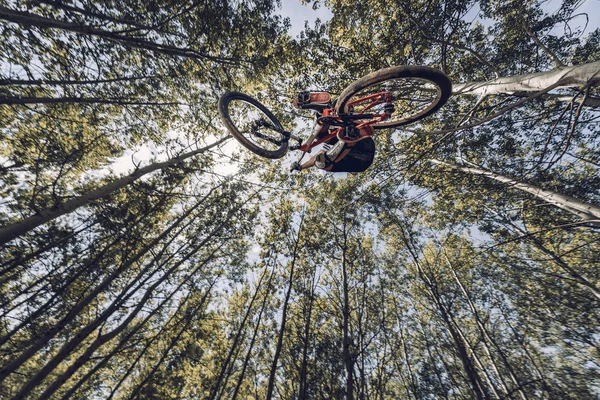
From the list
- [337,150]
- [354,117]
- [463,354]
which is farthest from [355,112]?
[463,354]

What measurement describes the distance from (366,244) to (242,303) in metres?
7.30

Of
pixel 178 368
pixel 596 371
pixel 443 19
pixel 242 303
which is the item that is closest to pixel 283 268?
pixel 242 303

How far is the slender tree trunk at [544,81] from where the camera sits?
89.1 inches

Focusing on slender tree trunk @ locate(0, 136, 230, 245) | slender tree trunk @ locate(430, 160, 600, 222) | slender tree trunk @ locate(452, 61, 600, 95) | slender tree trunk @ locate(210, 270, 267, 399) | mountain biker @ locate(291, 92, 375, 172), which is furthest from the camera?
slender tree trunk @ locate(210, 270, 267, 399)

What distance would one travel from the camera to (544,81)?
271 centimetres

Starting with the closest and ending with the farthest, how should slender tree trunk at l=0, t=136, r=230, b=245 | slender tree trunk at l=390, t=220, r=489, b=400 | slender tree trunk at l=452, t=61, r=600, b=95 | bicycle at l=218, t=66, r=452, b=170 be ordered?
slender tree trunk at l=452, t=61, r=600, b=95
bicycle at l=218, t=66, r=452, b=170
slender tree trunk at l=0, t=136, r=230, b=245
slender tree trunk at l=390, t=220, r=489, b=400

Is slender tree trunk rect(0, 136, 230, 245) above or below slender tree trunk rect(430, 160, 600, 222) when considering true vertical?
below

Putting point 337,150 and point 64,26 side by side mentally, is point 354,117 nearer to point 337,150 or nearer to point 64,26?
point 337,150

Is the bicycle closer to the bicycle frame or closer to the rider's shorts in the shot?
the bicycle frame

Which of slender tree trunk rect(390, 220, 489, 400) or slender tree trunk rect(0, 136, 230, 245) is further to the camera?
slender tree trunk rect(390, 220, 489, 400)

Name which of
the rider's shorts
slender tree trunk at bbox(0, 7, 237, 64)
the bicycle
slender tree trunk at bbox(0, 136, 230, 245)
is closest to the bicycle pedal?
the bicycle

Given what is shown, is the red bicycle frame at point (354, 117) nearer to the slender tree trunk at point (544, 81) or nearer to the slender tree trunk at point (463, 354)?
the slender tree trunk at point (544, 81)

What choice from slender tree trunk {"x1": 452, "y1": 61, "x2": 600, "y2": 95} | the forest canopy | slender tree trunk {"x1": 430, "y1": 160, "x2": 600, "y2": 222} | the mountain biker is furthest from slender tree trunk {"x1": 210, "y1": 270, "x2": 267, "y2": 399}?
slender tree trunk {"x1": 452, "y1": 61, "x2": 600, "y2": 95}

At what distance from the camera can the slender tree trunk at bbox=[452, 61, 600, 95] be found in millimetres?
2264
